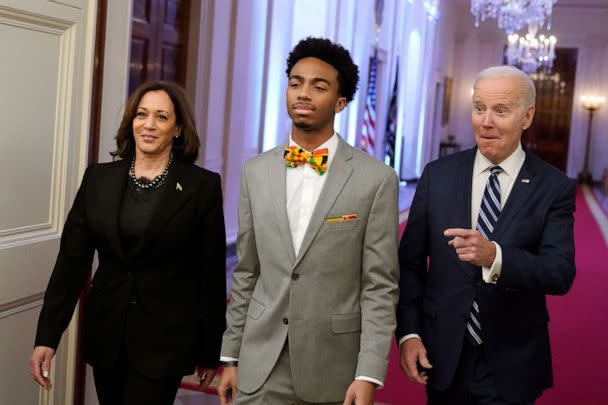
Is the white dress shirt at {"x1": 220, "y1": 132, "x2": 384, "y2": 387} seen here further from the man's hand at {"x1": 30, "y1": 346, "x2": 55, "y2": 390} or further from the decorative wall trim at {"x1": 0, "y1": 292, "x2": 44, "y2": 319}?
the decorative wall trim at {"x1": 0, "y1": 292, "x2": 44, "y2": 319}

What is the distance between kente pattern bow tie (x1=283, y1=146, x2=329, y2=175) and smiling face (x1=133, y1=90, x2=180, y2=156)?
56cm

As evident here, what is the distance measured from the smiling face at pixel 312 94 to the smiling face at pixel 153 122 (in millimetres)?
581

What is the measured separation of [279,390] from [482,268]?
2.53 feet

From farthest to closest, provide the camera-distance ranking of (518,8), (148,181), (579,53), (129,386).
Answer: (579,53) → (518,8) → (148,181) → (129,386)

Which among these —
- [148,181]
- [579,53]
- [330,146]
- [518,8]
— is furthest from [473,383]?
[579,53]

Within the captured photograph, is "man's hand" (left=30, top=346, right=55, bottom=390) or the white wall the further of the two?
the white wall

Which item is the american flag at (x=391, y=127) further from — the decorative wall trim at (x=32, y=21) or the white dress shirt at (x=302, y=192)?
the white dress shirt at (x=302, y=192)

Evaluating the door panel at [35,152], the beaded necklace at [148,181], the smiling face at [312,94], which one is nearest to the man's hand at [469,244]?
the smiling face at [312,94]

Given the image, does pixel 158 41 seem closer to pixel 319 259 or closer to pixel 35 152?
pixel 35 152

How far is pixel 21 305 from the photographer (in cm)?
348

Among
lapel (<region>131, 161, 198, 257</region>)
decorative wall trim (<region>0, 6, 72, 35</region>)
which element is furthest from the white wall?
lapel (<region>131, 161, 198, 257</region>)

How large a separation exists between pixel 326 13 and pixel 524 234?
11.6 metres

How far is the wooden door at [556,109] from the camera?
1135 inches

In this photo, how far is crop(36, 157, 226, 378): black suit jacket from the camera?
301cm
